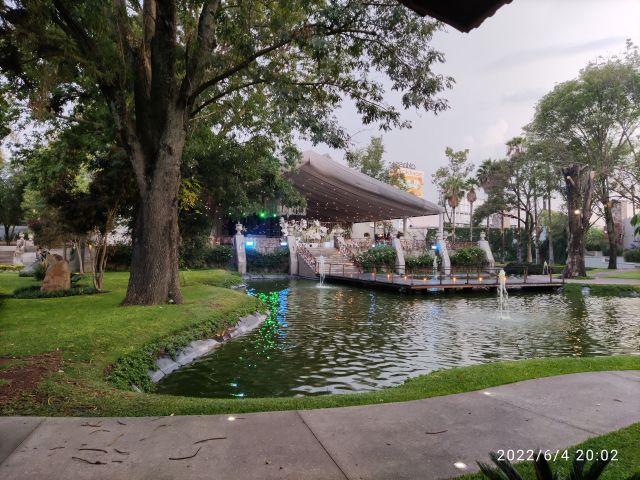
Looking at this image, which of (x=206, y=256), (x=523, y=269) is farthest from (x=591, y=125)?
(x=206, y=256)

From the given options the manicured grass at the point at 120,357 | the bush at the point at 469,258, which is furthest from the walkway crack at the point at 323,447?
the bush at the point at 469,258

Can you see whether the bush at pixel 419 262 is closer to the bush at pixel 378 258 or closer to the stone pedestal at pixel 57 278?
the bush at pixel 378 258

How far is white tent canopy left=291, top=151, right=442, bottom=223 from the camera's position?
3016cm

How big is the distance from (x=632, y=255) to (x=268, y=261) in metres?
36.4

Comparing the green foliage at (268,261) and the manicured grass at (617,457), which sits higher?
the green foliage at (268,261)

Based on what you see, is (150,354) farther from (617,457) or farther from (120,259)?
(120,259)

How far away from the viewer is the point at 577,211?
27.8m

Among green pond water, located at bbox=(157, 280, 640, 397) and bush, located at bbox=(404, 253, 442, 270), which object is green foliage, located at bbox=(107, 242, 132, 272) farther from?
bush, located at bbox=(404, 253, 442, 270)

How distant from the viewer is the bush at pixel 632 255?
4331 centimetres

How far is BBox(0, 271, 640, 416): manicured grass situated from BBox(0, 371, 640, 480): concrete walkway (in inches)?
15.4

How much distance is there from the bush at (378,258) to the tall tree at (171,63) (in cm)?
1737

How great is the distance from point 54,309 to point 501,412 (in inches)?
432

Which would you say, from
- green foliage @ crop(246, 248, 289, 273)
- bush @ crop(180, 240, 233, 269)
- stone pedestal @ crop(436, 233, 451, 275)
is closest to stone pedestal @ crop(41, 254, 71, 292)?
bush @ crop(180, 240, 233, 269)

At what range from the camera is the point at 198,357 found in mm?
8586
